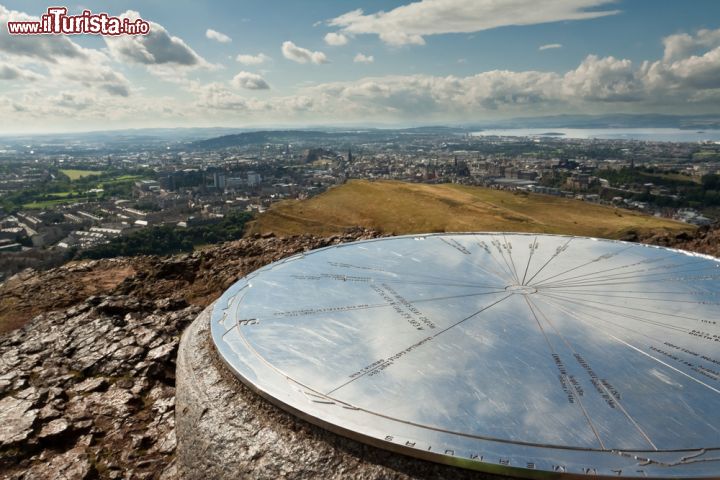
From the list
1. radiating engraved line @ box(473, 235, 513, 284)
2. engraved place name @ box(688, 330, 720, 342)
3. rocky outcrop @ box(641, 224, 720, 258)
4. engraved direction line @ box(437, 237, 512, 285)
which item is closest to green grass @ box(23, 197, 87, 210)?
engraved direction line @ box(437, 237, 512, 285)

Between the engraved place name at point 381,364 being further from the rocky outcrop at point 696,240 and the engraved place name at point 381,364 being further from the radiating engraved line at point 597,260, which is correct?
the rocky outcrop at point 696,240

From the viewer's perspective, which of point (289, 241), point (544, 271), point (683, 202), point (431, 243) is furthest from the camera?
point (683, 202)

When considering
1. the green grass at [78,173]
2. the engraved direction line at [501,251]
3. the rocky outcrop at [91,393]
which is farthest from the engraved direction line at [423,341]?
the green grass at [78,173]

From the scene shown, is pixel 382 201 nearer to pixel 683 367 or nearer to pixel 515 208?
pixel 515 208

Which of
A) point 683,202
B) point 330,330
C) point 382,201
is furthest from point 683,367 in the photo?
point 683,202

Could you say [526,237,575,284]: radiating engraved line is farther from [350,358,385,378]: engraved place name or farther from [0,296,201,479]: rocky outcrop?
[0,296,201,479]: rocky outcrop

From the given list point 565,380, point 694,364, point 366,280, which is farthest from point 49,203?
point 694,364

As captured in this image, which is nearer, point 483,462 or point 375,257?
point 483,462
